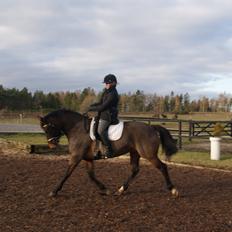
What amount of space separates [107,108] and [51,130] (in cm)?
134

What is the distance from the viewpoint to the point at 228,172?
1218 centimetres

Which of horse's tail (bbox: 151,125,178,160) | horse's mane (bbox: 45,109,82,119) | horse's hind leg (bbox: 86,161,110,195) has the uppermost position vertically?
horse's mane (bbox: 45,109,82,119)

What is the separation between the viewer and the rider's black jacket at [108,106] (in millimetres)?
8492

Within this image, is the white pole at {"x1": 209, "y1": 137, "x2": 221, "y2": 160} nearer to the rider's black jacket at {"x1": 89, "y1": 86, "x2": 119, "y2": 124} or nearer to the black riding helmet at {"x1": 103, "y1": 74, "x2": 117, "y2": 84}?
the rider's black jacket at {"x1": 89, "y1": 86, "x2": 119, "y2": 124}

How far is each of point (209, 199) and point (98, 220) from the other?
2.94 metres

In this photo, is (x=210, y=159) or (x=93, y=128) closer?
(x=93, y=128)

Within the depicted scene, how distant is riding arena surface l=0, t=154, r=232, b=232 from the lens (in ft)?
20.0

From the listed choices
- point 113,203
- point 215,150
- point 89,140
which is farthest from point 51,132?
point 215,150

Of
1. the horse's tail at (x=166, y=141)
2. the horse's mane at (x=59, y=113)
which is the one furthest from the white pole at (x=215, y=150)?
the horse's mane at (x=59, y=113)

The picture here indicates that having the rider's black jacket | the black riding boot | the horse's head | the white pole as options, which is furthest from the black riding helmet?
the white pole

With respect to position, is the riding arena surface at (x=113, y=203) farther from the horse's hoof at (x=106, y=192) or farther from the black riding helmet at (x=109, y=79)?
the black riding helmet at (x=109, y=79)

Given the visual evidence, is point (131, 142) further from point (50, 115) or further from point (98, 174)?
point (98, 174)

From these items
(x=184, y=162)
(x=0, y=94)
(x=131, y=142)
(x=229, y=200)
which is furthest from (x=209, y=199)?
(x=0, y=94)

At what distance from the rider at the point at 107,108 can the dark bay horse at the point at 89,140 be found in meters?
0.22
